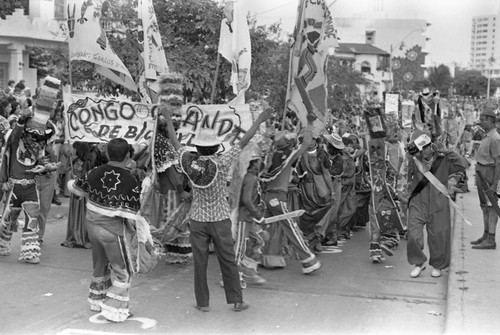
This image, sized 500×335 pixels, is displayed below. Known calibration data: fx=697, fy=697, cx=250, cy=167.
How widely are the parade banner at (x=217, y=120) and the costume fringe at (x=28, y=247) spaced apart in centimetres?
204

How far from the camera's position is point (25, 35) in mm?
26328

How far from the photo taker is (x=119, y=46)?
12.1m

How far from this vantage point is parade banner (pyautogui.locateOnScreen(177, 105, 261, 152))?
26.4 ft

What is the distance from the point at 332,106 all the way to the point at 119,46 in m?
13.0

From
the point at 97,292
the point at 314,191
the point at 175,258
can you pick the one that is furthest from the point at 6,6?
the point at 97,292

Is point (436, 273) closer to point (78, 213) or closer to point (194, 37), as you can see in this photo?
point (78, 213)

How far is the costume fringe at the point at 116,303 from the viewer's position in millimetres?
5879

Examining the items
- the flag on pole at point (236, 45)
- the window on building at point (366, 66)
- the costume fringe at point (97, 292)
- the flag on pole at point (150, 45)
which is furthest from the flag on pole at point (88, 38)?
the window on building at point (366, 66)

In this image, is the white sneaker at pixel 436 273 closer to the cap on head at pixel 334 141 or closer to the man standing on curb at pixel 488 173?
the man standing on curb at pixel 488 173

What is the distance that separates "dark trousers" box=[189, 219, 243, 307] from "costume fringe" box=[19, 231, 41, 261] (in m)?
2.58

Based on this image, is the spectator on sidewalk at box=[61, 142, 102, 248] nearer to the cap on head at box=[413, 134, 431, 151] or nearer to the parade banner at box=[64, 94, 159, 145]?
the parade banner at box=[64, 94, 159, 145]

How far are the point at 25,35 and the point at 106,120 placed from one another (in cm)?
1962

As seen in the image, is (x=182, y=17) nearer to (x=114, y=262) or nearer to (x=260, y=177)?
(x=260, y=177)

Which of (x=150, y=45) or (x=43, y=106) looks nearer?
(x=43, y=106)
